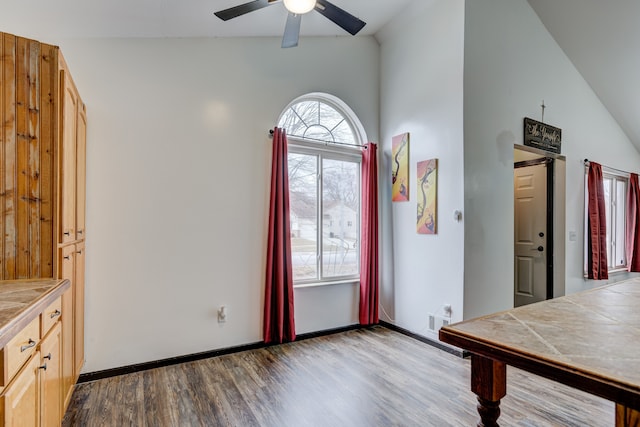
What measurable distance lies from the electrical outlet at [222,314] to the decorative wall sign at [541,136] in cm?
348

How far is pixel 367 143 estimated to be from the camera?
159 inches

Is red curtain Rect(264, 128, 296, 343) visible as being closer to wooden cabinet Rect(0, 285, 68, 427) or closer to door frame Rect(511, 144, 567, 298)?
wooden cabinet Rect(0, 285, 68, 427)

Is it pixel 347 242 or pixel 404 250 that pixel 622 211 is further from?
pixel 347 242

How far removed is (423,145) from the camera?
3568 mm

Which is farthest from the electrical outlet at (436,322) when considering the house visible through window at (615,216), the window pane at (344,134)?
the house visible through window at (615,216)

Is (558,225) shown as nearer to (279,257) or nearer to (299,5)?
(279,257)

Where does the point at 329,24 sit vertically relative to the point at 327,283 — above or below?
above

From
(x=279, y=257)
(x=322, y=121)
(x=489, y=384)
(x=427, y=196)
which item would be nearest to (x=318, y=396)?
(x=279, y=257)

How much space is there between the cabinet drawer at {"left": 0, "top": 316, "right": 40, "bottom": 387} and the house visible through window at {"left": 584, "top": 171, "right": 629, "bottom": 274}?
Answer: 21.6ft

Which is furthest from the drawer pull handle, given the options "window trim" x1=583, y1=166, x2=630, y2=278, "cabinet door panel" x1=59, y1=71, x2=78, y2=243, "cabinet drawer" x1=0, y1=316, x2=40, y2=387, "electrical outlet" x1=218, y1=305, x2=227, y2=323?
"window trim" x1=583, y1=166, x2=630, y2=278

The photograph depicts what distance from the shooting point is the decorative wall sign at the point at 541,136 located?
3.63 m

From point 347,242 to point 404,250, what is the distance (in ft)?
2.14

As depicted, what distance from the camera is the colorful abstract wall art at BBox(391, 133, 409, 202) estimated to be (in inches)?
148

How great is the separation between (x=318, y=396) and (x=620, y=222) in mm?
5891
